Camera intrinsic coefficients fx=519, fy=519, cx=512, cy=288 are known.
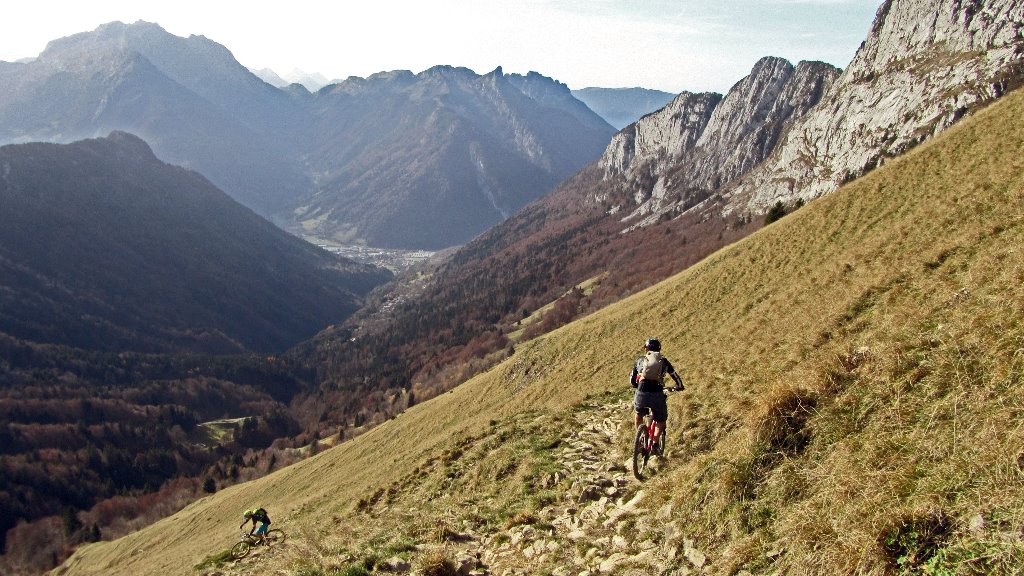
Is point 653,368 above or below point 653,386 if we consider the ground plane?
above

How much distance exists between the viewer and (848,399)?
35.1ft

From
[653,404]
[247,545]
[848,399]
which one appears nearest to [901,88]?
[653,404]

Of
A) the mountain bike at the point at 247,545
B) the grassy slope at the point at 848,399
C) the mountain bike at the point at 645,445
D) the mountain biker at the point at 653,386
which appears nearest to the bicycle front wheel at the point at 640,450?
the mountain bike at the point at 645,445

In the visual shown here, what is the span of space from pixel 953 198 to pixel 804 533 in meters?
24.9

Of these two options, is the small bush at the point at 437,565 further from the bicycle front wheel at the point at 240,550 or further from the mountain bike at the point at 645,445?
the bicycle front wheel at the point at 240,550

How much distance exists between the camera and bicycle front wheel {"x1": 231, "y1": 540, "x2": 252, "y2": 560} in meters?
19.7

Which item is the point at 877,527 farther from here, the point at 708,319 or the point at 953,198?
the point at 708,319

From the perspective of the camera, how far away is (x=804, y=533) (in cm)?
781

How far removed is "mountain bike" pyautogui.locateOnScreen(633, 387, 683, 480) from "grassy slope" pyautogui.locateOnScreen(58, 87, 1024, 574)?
70 cm

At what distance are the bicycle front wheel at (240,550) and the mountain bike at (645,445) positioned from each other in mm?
15383

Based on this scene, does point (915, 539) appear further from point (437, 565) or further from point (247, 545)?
point (247, 545)

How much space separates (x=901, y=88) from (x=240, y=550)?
193690 mm

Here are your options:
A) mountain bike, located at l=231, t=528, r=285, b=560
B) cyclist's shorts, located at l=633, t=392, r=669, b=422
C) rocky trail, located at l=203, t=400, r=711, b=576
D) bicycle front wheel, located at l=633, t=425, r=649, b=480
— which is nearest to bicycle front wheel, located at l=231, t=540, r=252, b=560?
mountain bike, located at l=231, t=528, r=285, b=560

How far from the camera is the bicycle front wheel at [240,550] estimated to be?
19.7 m
